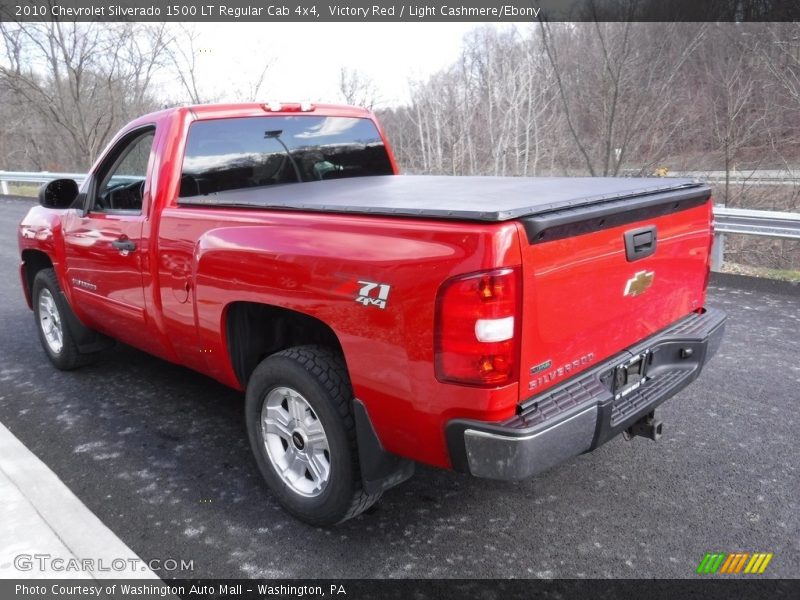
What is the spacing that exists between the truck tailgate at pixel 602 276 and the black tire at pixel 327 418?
0.78 metres

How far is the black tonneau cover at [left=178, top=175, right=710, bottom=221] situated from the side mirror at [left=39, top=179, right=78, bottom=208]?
140 cm

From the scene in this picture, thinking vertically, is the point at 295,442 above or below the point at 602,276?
below

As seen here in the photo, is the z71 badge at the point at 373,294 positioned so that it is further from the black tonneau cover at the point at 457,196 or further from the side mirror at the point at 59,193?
the side mirror at the point at 59,193

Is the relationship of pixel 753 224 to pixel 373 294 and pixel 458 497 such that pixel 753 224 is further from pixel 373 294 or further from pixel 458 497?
pixel 373 294

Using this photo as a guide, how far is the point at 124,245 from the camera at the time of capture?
3.61m

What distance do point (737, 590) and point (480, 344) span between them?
1.42 m

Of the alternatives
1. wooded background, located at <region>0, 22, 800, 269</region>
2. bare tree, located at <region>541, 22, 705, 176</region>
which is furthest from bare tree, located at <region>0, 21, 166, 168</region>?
bare tree, located at <region>541, 22, 705, 176</region>

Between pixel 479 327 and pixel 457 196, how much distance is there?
0.88m

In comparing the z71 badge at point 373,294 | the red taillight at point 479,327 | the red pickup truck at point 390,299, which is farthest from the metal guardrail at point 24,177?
the red taillight at point 479,327

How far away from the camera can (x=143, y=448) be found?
3.57 meters

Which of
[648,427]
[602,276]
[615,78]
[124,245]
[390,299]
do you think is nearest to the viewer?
[390,299]

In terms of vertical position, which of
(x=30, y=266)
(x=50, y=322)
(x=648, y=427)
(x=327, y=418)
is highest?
(x=30, y=266)

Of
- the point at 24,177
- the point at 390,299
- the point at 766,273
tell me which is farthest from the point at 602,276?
the point at 24,177

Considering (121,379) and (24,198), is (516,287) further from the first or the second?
(24,198)
